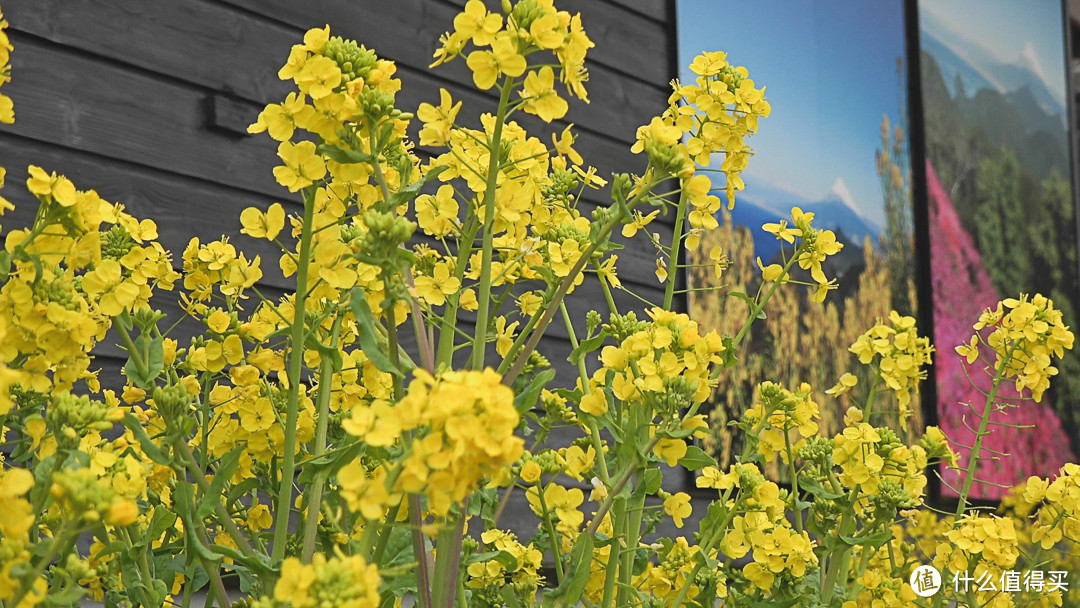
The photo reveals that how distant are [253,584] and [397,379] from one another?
22 cm

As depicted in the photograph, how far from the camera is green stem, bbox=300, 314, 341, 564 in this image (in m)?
0.64

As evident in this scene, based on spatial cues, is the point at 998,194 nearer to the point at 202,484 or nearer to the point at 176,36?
the point at 176,36

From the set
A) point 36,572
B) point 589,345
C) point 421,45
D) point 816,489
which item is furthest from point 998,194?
point 36,572

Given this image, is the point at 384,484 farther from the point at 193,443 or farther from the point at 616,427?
the point at 193,443

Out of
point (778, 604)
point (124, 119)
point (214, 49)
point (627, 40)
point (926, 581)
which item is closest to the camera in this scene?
point (778, 604)

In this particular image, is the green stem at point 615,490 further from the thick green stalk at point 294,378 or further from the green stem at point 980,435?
the green stem at point 980,435

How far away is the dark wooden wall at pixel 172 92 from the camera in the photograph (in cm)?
126

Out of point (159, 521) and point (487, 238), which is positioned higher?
point (487, 238)

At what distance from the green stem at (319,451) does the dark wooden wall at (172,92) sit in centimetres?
72

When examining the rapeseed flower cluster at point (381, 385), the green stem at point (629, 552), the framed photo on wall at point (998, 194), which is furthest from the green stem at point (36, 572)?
the framed photo on wall at point (998, 194)

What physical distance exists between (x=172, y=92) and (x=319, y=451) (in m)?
0.88

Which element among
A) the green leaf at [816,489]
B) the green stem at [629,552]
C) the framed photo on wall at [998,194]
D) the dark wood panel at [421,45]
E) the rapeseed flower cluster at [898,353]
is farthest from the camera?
the framed photo on wall at [998,194]

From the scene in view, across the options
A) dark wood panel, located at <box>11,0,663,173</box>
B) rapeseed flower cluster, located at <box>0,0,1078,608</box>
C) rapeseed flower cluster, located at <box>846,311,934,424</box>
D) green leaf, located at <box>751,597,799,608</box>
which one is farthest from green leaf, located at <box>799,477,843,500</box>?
dark wood panel, located at <box>11,0,663,173</box>

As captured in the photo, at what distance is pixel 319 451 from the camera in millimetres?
701
